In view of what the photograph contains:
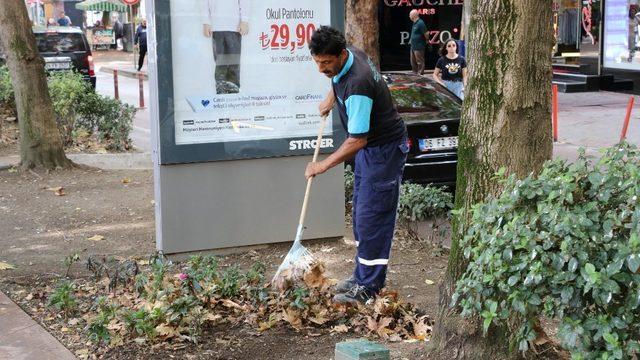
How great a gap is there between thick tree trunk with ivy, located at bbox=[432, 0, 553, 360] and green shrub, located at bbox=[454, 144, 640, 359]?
0.68 meters

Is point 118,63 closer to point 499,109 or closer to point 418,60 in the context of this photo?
point 418,60

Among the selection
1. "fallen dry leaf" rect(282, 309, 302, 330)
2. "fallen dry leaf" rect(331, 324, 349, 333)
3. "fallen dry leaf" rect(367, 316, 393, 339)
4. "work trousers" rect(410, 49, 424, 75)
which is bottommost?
"fallen dry leaf" rect(331, 324, 349, 333)

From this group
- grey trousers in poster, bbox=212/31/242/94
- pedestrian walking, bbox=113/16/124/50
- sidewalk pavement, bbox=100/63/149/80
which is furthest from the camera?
pedestrian walking, bbox=113/16/124/50

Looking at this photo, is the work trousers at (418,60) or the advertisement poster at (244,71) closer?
the advertisement poster at (244,71)

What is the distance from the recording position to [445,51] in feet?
50.0

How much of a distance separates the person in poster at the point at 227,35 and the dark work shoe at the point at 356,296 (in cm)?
215

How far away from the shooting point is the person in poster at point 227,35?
6875 millimetres

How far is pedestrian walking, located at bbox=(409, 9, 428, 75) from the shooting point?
71.6 ft

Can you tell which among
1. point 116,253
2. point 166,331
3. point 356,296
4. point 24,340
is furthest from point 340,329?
point 116,253

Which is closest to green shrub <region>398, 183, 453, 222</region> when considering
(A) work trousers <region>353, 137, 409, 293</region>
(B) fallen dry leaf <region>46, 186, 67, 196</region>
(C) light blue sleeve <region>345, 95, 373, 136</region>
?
(A) work trousers <region>353, 137, 409, 293</region>

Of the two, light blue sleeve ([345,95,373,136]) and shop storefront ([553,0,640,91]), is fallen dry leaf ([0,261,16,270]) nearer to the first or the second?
light blue sleeve ([345,95,373,136])

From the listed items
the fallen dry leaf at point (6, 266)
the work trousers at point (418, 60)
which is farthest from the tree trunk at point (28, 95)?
the work trousers at point (418, 60)

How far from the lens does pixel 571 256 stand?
3.07 metres

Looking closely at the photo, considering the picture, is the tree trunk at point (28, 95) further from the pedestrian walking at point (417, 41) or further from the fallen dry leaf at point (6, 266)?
the pedestrian walking at point (417, 41)
